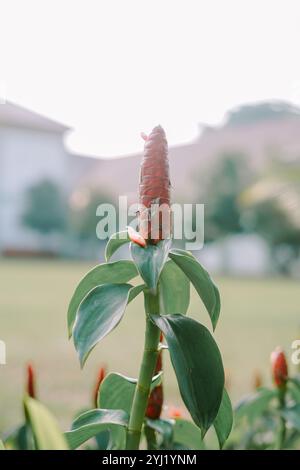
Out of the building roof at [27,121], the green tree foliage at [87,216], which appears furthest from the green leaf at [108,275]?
the building roof at [27,121]

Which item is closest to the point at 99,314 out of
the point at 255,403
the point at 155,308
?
the point at 155,308

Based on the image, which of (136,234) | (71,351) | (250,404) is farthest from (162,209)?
(71,351)

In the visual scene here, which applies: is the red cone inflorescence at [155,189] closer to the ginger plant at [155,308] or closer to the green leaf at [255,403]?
the ginger plant at [155,308]

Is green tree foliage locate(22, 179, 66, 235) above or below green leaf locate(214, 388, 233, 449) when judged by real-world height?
above

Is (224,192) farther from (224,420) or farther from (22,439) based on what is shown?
(224,420)

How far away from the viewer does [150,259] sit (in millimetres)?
470

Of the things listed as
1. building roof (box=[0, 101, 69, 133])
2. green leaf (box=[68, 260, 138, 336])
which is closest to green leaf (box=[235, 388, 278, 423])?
green leaf (box=[68, 260, 138, 336])

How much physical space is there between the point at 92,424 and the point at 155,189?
0.18m

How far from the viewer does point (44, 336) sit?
210 inches

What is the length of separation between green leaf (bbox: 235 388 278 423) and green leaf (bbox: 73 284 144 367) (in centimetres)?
38

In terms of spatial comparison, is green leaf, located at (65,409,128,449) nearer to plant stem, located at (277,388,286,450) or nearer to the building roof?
plant stem, located at (277,388,286,450)

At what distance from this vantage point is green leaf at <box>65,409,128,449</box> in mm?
520

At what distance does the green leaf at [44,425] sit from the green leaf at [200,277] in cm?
20

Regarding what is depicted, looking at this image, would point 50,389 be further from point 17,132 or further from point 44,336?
point 17,132
